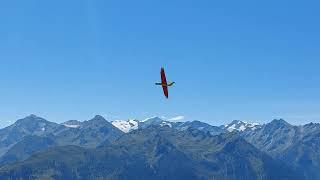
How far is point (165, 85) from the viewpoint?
158625 millimetres

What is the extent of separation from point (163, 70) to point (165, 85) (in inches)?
190

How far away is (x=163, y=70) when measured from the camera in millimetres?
157000
